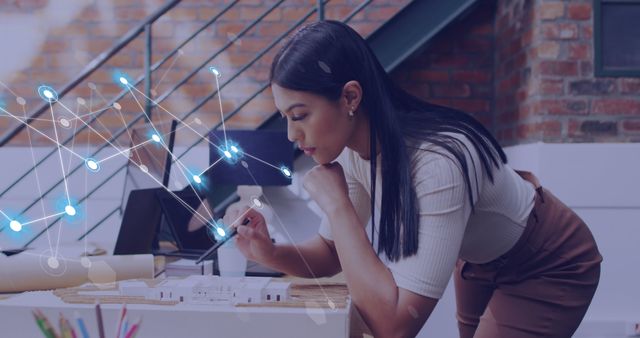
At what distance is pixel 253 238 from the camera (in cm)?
121

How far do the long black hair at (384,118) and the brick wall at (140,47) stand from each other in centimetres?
208

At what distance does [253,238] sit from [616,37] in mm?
1910

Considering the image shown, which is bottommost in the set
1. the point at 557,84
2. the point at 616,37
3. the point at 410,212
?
the point at 410,212

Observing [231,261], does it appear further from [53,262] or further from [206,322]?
[206,322]

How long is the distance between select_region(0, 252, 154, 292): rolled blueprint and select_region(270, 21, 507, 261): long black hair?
515 mm

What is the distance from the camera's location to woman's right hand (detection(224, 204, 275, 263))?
120 cm

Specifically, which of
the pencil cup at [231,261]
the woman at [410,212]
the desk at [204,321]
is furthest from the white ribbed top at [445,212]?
the pencil cup at [231,261]

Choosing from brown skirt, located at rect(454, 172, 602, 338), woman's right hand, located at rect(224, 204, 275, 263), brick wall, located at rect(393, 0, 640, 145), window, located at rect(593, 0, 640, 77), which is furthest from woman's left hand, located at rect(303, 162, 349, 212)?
window, located at rect(593, 0, 640, 77)

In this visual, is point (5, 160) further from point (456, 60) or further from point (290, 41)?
point (290, 41)

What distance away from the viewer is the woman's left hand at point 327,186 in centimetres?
106

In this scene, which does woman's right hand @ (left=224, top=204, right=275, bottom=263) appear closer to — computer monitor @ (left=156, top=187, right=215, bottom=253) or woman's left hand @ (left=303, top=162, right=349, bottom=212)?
woman's left hand @ (left=303, top=162, right=349, bottom=212)

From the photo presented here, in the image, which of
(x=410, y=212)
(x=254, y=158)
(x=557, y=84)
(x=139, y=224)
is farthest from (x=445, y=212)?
(x=557, y=84)

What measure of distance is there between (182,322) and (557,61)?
1.97 metres

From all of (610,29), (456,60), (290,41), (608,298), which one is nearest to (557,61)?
(610,29)
